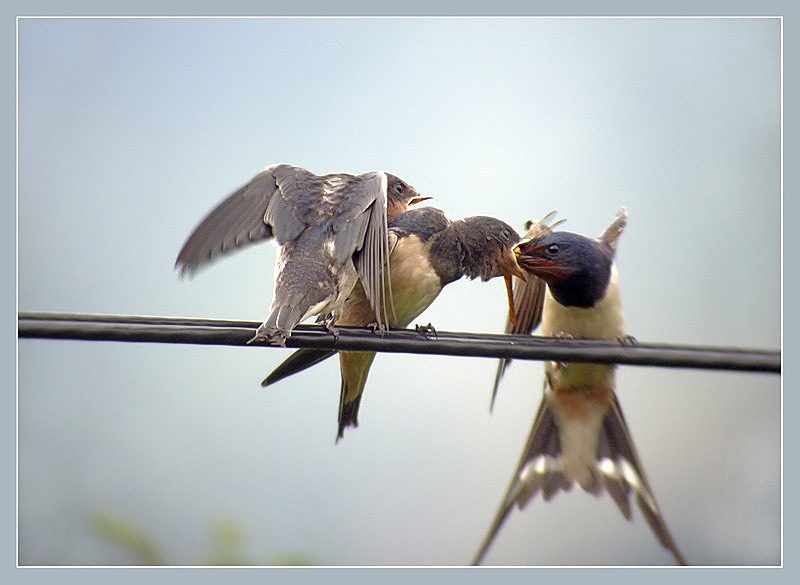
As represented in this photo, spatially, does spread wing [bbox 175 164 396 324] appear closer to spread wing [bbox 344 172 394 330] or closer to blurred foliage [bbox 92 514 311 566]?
spread wing [bbox 344 172 394 330]

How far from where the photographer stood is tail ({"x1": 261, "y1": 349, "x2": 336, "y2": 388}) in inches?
99.1

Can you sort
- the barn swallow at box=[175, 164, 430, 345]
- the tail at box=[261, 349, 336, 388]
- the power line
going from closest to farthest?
1. the power line
2. the barn swallow at box=[175, 164, 430, 345]
3. the tail at box=[261, 349, 336, 388]

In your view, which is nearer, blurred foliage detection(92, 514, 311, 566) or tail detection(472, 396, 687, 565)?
blurred foliage detection(92, 514, 311, 566)

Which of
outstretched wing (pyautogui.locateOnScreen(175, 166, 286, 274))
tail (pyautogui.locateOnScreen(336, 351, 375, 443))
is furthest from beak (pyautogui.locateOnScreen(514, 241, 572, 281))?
outstretched wing (pyautogui.locateOnScreen(175, 166, 286, 274))

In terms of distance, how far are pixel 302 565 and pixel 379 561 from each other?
0.22m

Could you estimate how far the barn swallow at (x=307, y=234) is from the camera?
2373 mm

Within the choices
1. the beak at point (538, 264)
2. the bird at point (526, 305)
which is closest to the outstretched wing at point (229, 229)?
the beak at point (538, 264)

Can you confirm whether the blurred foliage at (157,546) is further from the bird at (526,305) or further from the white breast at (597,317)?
the white breast at (597,317)

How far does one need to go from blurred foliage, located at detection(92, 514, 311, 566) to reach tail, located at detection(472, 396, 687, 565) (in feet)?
2.29

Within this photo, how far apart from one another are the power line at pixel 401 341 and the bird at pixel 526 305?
0.74 meters

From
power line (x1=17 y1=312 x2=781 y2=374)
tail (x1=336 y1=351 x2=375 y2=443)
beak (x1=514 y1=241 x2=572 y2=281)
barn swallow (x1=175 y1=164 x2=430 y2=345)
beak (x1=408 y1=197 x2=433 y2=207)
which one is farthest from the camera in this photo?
beak (x1=408 y1=197 x2=433 y2=207)

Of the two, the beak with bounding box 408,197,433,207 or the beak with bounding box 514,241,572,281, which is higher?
the beak with bounding box 408,197,433,207

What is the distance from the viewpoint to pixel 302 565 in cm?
274

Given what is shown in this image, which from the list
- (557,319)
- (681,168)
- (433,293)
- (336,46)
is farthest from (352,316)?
(681,168)
